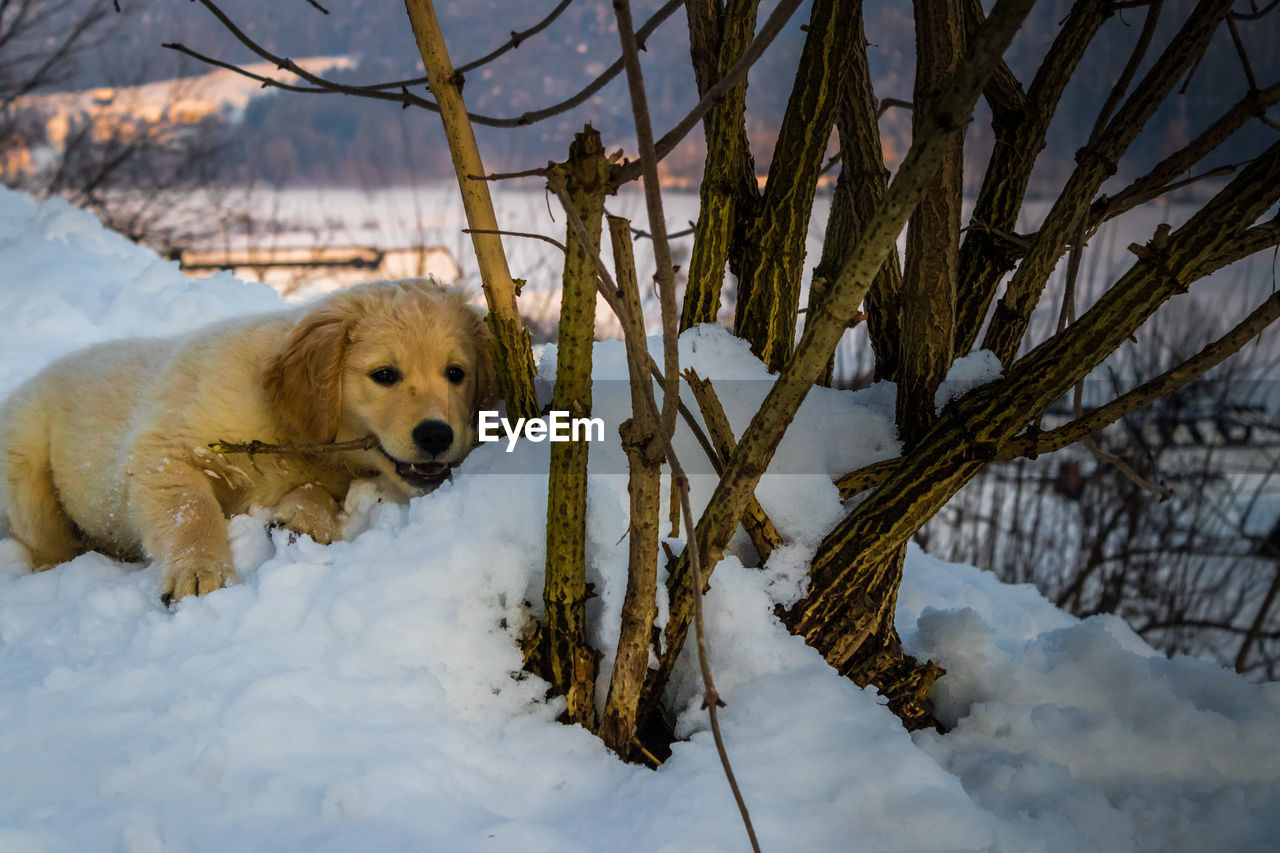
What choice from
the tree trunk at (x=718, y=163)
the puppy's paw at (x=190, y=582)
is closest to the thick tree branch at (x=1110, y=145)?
the tree trunk at (x=718, y=163)

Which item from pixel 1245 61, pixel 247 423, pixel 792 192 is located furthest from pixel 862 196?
pixel 247 423

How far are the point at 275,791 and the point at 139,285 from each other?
4816 millimetres

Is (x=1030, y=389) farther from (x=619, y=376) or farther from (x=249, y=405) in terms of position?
(x=249, y=405)

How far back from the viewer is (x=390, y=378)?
2678mm

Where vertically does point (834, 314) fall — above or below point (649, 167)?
below

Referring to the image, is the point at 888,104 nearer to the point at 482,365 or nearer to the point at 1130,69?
the point at 1130,69

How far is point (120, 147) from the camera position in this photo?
14906 millimetres

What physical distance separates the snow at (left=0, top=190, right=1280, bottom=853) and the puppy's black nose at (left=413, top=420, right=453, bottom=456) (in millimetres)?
249

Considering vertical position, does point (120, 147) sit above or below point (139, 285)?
above

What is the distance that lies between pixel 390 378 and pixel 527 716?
1.29m

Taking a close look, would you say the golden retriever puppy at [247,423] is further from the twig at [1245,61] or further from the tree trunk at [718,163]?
the twig at [1245,61]

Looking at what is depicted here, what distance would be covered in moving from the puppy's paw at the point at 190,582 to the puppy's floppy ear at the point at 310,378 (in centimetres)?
54

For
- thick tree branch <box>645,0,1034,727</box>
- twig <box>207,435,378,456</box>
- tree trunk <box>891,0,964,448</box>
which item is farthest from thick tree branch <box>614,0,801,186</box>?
twig <box>207,435,378,456</box>

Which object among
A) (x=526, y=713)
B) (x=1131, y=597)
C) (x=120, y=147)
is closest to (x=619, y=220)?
(x=526, y=713)
